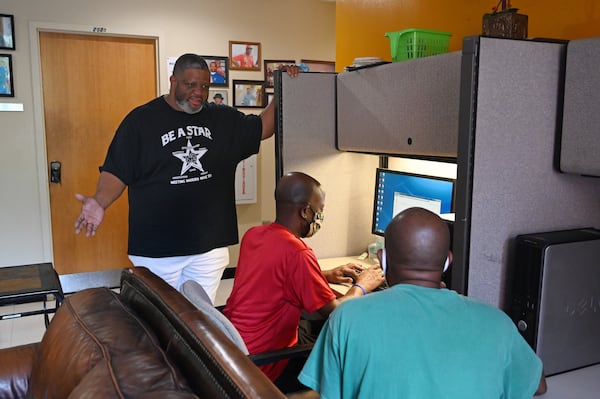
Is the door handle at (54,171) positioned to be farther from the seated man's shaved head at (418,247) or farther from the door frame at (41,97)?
the seated man's shaved head at (418,247)

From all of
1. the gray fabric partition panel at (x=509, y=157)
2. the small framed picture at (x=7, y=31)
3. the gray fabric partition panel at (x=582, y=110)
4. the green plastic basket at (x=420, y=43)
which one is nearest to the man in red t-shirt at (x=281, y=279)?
the gray fabric partition panel at (x=509, y=157)

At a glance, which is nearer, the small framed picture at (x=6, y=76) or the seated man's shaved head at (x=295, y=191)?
the seated man's shaved head at (x=295, y=191)

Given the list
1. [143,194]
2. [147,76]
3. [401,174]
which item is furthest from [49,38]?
[401,174]

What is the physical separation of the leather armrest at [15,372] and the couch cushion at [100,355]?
7 centimetres

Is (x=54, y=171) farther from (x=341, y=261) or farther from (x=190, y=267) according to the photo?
(x=341, y=261)

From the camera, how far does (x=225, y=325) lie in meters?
1.40

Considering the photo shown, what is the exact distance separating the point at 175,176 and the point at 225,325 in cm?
118

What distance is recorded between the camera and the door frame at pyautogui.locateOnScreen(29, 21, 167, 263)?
399 centimetres

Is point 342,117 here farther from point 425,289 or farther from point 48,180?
point 48,180

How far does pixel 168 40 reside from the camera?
14.3ft

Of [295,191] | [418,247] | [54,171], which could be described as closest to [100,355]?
[418,247]

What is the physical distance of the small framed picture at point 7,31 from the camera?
3.87 metres

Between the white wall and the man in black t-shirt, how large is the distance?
201 cm

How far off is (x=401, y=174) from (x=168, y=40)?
2736mm
